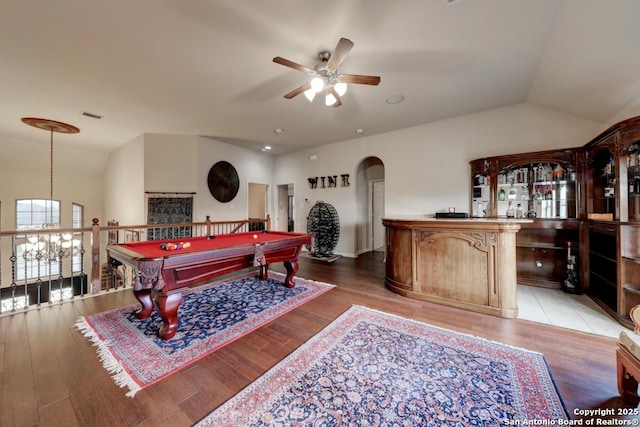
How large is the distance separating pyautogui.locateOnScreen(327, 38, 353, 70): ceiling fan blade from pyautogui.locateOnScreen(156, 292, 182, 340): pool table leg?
271 centimetres

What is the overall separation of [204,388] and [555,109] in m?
5.64

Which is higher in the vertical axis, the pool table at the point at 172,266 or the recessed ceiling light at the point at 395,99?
the recessed ceiling light at the point at 395,99

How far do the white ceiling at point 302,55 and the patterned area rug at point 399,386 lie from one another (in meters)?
2.93

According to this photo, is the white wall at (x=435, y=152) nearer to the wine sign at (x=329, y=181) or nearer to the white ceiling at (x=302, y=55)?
the wine sign at (x=329, y=181)

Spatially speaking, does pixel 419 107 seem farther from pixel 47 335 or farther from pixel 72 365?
pixel 47 335

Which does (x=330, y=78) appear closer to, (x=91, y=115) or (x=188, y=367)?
(x=188, y=367)

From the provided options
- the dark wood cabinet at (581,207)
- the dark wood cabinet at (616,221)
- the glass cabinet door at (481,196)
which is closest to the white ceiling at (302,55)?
the dark wood cabinet at (616,221)

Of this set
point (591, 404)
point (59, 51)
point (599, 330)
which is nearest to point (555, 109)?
point (599, 330)

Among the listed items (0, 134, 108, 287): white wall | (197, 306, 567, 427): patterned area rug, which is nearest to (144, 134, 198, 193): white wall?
(0, 134, 108, 287): white wall

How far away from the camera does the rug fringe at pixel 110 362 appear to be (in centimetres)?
167

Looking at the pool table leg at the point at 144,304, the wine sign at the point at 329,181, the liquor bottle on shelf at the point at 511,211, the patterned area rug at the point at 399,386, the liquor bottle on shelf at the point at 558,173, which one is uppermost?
the wine sign at the point at 329,181

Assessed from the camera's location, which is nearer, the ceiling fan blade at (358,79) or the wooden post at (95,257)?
the ceiling fan blade at (358,79)

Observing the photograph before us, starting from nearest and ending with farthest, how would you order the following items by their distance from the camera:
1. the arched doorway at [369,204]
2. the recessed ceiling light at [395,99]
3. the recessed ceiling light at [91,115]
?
the recessed ceiling light at [395,99] < the recessed ceiling light at [91,115] < the arched doorway at [369,204]

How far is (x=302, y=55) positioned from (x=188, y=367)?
3.19 metres
